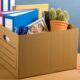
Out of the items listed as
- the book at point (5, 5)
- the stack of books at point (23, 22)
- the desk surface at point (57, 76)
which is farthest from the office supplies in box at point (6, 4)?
the desk surface at point (57, 76)

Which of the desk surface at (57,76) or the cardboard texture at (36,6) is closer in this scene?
the desk surface at (57,76)

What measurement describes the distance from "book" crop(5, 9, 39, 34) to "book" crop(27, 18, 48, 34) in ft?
0.15

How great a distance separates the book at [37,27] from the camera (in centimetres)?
138

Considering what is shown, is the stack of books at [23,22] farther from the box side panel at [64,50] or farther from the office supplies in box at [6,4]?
the office supplies in box at [6,4]

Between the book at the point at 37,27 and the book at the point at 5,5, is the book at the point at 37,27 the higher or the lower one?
the lower one

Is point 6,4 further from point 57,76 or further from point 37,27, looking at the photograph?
point 57,76

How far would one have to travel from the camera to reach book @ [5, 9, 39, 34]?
1350 millimetres

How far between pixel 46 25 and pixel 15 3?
1.34 feet

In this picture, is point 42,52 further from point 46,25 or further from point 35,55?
point 46,25

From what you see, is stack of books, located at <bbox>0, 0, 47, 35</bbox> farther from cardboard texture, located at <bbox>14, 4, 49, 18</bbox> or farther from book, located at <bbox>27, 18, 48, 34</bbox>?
cardboard texture, located at <bbox>14, 4, 49, 18</bbox>

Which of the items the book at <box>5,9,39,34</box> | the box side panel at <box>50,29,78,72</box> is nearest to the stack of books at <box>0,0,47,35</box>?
the book at <box>5,9,39,34</box>

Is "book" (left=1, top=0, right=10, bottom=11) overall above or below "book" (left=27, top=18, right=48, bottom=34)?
above

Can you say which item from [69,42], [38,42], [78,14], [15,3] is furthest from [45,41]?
[78,14]

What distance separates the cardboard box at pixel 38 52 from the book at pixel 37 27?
3.1 inches
